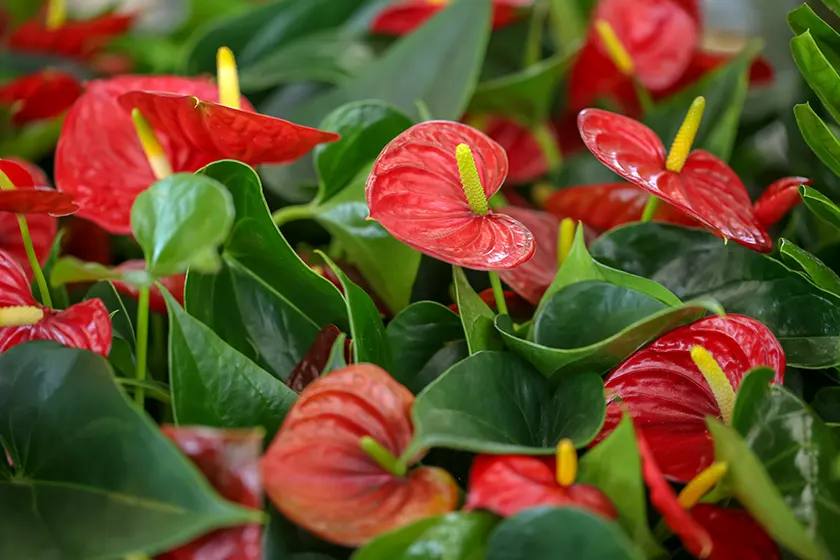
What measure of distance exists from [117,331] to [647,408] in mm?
335

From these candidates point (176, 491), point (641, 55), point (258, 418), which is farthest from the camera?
point (641, 55)

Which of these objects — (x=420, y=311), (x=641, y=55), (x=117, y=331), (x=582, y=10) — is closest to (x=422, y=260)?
(x=420, y=311)

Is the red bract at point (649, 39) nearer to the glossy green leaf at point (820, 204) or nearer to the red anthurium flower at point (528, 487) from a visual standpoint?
the glossy green leaf at point (820, 204)

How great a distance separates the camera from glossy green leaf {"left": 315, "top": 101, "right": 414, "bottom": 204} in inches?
23.5

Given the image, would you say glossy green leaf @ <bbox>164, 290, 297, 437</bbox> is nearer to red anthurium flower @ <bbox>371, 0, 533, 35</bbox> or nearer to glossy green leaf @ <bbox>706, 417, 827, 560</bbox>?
glossy green leaf @ <bbox>706, 417, 827, 560</bbox>

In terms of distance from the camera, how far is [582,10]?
1.04 meters

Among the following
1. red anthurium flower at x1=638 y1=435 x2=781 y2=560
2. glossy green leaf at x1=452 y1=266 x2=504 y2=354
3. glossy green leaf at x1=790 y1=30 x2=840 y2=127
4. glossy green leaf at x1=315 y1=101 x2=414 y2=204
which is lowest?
red anthurium flower at x1=638 y1=435 x2=781 y2=560

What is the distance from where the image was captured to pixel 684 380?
462 millimetres

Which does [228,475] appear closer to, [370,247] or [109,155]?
[370,247]

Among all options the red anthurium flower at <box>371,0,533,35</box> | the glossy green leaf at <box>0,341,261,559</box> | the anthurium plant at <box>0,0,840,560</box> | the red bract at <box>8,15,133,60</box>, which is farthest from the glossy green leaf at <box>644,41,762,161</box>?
the red bract at <box>8,15,133,60</box>

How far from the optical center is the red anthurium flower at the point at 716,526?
0.37 meters

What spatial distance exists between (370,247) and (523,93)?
392 mm

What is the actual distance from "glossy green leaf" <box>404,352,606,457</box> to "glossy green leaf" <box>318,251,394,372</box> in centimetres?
6

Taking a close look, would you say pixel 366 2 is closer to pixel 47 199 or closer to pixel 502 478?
pixel 47 199
